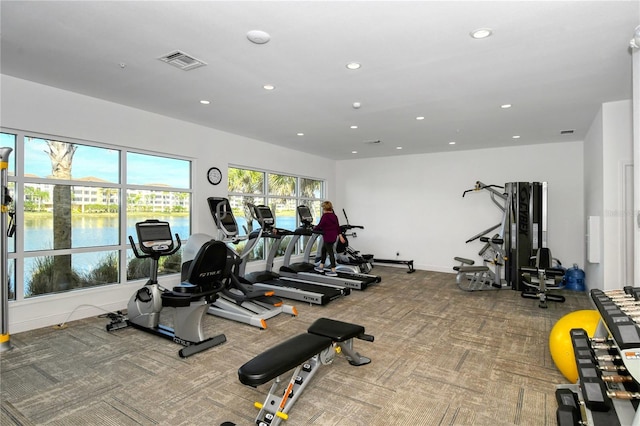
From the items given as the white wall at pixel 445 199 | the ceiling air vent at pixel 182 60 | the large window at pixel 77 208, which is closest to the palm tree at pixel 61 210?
the large window at pixel 77 208

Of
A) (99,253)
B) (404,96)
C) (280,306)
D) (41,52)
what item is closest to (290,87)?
(404,96)

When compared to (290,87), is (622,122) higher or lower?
lower

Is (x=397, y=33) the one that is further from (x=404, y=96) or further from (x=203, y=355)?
(x=203, y=355)

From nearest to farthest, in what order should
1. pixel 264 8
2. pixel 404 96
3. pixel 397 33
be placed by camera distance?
pixel 264 8 → pixel 397 33 → pixel 404 96

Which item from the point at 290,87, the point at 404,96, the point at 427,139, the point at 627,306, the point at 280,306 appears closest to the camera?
the point at 627,306

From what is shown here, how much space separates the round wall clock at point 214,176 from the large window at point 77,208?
2.34ft

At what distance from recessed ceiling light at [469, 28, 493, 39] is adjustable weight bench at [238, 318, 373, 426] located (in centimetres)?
268

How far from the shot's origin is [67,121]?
429 centimetres

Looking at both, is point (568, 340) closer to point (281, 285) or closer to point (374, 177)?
point (281, 285)

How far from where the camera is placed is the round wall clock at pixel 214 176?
609cm

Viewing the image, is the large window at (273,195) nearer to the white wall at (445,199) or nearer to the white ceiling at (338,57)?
the white wall at (445,199)

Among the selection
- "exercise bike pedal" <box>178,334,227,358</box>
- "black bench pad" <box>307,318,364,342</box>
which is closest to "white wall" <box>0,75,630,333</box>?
"exercise bike pedal" <box>178,334,227,358</box>

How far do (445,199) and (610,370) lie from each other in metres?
6.33

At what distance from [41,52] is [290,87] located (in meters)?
2.44
